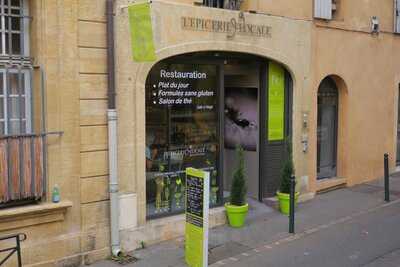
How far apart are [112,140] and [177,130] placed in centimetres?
166

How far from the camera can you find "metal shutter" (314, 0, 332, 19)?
10787mm

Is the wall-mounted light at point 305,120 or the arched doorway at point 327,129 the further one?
the arched doorway at point 327,129

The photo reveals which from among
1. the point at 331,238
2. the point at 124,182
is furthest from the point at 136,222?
the point at 331,238

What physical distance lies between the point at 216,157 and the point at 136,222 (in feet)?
6.98

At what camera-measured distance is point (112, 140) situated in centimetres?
738

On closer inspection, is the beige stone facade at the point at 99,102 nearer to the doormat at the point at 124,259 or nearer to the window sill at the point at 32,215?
the window sill at the point at 32,215

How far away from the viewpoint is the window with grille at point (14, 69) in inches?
263

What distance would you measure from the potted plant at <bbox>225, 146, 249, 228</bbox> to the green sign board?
1815 mm

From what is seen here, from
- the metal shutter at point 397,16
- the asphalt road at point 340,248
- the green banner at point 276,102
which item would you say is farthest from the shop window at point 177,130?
the metal shutter at point 397,16

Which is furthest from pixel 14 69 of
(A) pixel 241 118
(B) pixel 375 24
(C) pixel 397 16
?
(C) pixel 397 16

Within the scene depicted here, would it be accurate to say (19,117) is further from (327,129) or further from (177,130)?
(327,129)

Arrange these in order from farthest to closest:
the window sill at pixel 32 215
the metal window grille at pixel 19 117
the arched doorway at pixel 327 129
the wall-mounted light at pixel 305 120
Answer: the arched doorway at pixel 327 129, the wall-mounted light at pixel 305 120, the metal window grille at pixel 19 117, the window sill at pixel 32 215

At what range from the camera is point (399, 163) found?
46.8 ft

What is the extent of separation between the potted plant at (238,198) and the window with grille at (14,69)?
3367mm
